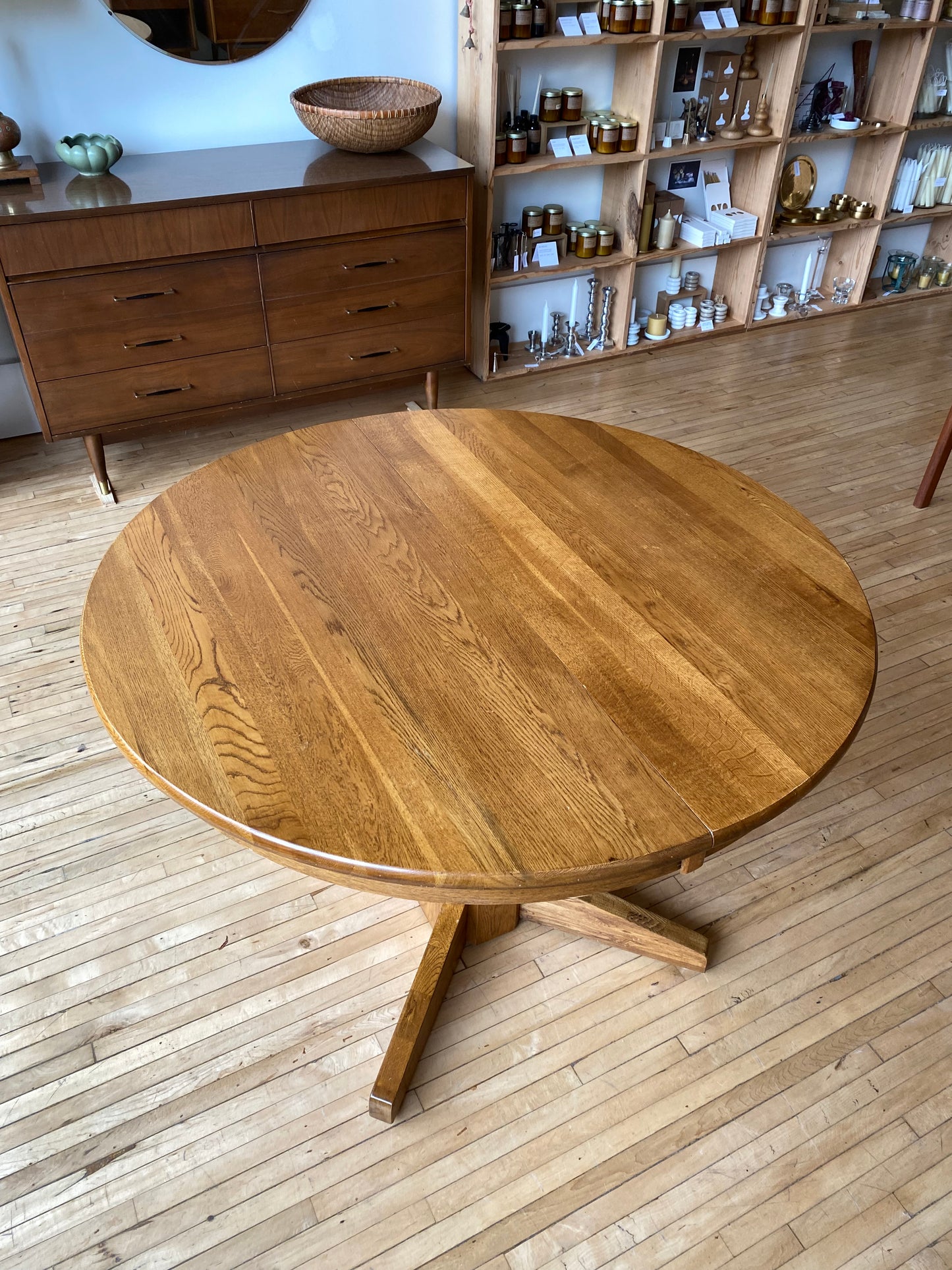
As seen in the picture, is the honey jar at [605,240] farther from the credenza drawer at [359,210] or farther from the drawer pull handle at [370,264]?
the drawer pull handle at [370,264]

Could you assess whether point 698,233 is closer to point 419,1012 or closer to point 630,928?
point 630,928

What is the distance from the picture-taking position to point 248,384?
2.85 meters

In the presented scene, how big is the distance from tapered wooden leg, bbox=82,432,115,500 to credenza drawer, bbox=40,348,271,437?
2.9 inches

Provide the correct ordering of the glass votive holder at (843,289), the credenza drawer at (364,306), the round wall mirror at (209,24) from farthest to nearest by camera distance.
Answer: the glass votive holder at (843,289) < the credenza drawer at (364,306) < the round wall mirror at (209,24)

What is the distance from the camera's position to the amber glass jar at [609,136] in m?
3.29

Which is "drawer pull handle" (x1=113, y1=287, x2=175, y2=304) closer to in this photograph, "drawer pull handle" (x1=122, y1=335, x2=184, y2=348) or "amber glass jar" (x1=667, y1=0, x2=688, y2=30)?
"drawer pull handle" (x1=122, y1=335, x2=184, y2=348)

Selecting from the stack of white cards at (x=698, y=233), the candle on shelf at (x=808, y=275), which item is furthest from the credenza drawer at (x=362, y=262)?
the candle on shelf at (x=808, y=275)

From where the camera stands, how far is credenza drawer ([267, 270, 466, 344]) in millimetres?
2801

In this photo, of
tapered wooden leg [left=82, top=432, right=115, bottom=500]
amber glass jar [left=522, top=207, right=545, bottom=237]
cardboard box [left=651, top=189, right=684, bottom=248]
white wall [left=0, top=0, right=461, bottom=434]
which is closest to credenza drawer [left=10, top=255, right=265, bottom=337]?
tapered wooden leg [left=82, top=432, right=115, bottom=500]

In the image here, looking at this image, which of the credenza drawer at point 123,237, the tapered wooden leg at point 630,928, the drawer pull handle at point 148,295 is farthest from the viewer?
the drawer pull handle at point 148,295

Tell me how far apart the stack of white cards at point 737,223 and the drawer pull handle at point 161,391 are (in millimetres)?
2291

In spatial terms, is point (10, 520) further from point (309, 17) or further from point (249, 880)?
point (309, 17)

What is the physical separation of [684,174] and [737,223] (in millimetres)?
296

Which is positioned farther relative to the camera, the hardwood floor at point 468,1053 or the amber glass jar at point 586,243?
the amber glass jar at point 586,243
